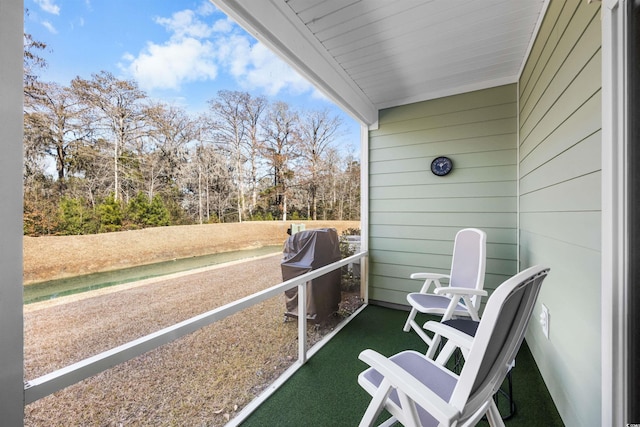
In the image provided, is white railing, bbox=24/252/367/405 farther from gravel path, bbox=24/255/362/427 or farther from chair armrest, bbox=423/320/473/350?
chair armrest, bbox=423/320/473/350

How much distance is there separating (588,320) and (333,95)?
2.44 meters

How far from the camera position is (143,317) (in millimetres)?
1326

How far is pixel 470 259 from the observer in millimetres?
2561

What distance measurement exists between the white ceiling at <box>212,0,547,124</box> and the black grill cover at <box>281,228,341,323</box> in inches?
55.4

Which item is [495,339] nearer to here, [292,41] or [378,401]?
[378,401]

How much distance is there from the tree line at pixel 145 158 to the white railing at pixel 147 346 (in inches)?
Result: 19.8

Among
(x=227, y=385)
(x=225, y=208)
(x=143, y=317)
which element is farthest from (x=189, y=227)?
(x=227, y=385)

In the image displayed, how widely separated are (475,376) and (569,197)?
3.90 feet

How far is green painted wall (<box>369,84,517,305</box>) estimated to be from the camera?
2.85m

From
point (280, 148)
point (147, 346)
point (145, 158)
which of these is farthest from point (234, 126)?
point (147, 346)

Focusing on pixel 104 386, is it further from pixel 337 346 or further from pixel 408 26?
pixel 408 26

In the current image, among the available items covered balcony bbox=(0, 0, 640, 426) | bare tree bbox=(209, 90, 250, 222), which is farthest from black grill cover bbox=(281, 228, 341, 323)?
bare tree bbox=(209, 90, 250, 222)

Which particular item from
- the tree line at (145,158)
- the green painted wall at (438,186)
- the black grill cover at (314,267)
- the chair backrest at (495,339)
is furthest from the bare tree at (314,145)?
the chair backrest at (495,339)

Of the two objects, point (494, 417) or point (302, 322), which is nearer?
point (494, 417)
